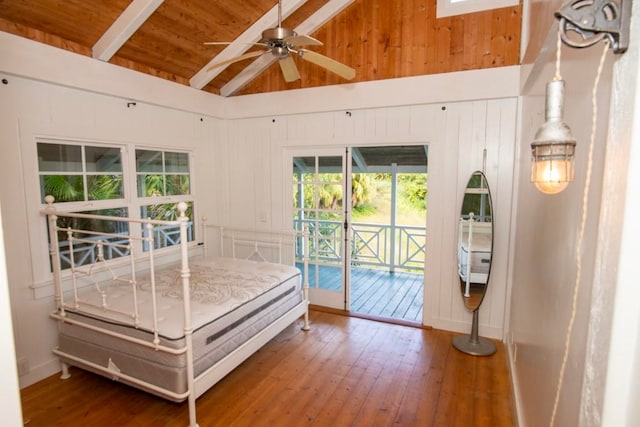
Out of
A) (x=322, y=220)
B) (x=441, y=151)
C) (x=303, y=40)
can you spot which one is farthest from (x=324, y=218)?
(x=303, y=40)

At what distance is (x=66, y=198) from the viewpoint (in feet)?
9.73

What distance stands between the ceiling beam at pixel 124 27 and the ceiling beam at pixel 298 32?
1.29m

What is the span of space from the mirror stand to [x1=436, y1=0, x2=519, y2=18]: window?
2837 mm

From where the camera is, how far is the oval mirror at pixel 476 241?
3.38 metres

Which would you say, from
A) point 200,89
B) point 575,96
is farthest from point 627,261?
point 200,89

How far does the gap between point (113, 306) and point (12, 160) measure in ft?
4.20

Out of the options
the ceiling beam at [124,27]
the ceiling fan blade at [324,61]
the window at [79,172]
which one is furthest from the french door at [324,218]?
the ceiling beam at [124,27]

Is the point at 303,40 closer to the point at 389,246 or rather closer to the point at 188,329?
the point at 188,329

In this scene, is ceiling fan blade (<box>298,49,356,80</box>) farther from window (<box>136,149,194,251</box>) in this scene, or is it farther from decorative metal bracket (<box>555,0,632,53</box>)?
window (<box>136,149,194,251</box>)

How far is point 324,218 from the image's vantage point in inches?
168

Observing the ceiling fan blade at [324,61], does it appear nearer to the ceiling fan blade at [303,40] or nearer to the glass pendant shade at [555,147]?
the ceiling fan blade at [303,40]

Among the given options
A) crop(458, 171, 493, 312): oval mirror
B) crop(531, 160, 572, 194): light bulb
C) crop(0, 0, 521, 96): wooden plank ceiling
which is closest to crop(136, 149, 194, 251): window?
crop(0, 0, 521, 96): wooden plank ceiling

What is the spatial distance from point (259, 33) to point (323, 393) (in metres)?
3.35

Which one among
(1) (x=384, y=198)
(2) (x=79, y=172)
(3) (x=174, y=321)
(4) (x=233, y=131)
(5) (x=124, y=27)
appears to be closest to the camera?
(3) (x=174, y=321)
